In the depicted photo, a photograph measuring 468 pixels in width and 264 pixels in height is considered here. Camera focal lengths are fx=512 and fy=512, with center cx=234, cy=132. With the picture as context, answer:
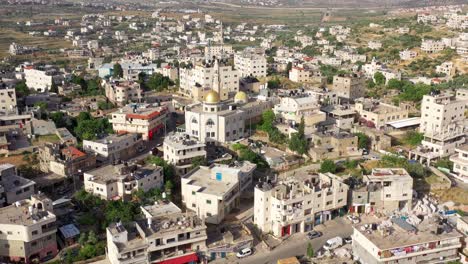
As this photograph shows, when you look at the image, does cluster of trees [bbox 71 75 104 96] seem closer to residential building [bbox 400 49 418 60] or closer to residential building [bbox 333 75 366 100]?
residential building [bbox 333 75 366 100]

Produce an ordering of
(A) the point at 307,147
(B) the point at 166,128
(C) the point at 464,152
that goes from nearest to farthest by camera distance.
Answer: (C) the point at 464,152, (A) the point at 307,147, (B) the point at 166,128

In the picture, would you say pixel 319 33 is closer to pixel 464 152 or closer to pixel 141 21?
pixel 141 21

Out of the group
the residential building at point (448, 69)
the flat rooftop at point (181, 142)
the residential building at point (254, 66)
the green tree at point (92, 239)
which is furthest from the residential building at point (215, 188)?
the residential building at point (448, 69)

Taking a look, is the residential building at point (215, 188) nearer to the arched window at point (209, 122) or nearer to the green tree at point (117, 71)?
the arched window at point (209, 122)

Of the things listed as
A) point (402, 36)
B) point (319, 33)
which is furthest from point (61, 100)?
point (319, 33)

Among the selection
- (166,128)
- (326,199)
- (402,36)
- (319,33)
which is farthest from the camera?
(319,33)

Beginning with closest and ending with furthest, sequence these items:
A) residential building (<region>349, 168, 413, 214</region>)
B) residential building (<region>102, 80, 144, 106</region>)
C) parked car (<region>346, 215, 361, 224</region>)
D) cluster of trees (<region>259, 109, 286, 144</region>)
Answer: parked car (<region>346, 215, 361, 224</region>) < residential building (<region>349, 168, 413, 214</region>) < cluster of trees (<region>259, 109, 286, 144</region>) < residential building (<region>102, 80, 144, 106</region>)

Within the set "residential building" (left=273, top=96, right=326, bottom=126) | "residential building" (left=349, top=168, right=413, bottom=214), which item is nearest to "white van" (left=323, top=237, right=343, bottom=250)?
"residential building" (left=349, top=168, right=413, bottom=214)
